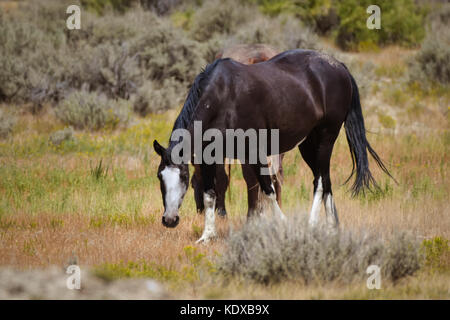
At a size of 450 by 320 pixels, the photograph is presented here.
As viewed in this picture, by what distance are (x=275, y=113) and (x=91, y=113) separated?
24.7 feet

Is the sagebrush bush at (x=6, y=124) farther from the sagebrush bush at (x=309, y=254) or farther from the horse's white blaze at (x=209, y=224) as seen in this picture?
the sagebrush bush at (x=309, y=254)

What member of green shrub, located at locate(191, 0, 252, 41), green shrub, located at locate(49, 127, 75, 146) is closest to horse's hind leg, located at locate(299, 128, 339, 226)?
green shrub, located at locate(49, 127, 75, 146)

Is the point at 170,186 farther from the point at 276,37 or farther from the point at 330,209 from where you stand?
the point at 276,37

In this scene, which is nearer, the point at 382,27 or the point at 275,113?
the point at 275,113

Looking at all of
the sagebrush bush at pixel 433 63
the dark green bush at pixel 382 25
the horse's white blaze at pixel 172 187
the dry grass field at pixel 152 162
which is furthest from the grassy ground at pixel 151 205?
the dark green bush at pixel 382 25

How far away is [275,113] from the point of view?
18.7ft

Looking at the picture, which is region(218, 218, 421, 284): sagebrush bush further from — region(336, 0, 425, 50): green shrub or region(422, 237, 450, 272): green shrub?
region(336, 0, 425, 50): green shrub

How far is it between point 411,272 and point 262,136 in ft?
6.65

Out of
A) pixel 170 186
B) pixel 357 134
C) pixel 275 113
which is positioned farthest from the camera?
pixel 357 134

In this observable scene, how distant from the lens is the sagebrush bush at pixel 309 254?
14.7 feet

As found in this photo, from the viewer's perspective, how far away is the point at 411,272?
15.4 feet

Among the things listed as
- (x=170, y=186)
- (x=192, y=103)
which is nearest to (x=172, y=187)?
(x=170, y=186)

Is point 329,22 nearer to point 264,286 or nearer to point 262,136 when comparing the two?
point 262,136

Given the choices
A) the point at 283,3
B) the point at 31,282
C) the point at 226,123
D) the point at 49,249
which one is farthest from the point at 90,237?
the point at 283,3
